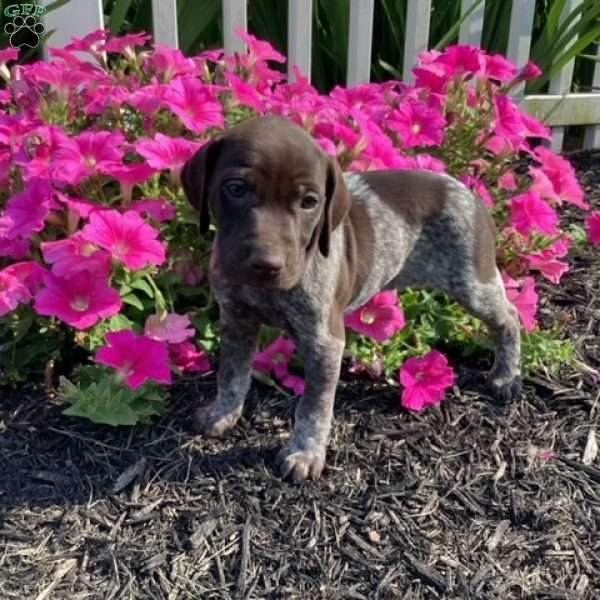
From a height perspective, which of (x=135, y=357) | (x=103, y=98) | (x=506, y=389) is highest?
(x=103, y=98)

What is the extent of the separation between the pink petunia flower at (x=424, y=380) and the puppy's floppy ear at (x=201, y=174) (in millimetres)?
1020

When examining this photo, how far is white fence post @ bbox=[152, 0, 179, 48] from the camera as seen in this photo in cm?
462

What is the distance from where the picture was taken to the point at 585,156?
5.83m

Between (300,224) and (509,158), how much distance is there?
1794 millimetres

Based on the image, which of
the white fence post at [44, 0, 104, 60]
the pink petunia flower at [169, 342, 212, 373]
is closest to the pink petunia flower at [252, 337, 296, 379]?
the pink petunia flower at [169, 342, 212, 373]

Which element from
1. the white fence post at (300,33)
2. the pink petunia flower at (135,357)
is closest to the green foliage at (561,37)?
the white fence post at (300,33)

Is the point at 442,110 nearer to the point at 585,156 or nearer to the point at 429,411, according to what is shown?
the point at 429,411

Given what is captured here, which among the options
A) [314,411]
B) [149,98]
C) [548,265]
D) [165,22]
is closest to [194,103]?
[149,98]

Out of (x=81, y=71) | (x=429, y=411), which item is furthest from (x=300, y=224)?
(x=81, y=71)

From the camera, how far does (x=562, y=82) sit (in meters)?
5.61

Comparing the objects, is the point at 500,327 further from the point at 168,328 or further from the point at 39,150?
the point at 39,150

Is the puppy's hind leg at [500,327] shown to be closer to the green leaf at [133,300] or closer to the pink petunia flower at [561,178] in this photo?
the pink petunia flower at [561,178]

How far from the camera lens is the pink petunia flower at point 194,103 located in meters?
3.05

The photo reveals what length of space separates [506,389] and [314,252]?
1092mm
